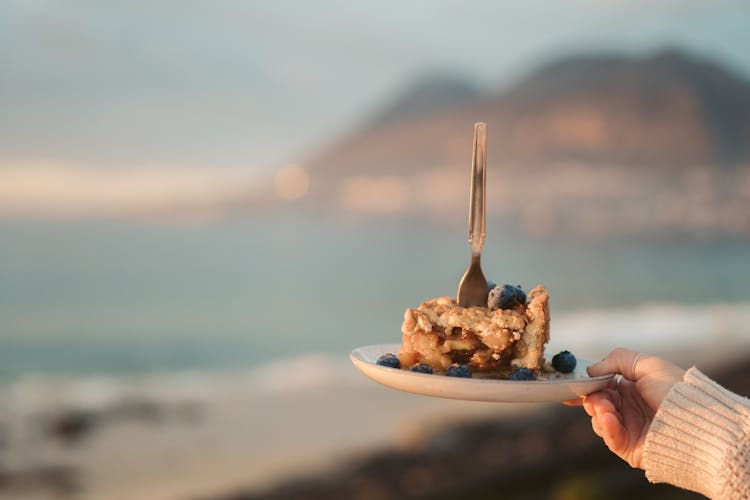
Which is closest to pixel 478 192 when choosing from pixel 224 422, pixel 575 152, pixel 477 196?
pixel 477 196

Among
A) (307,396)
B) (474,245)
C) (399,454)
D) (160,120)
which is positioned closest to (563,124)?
(160,120)

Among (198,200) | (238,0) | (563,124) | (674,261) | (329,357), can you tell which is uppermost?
(238,0)

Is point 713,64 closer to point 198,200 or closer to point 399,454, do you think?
point 198,200

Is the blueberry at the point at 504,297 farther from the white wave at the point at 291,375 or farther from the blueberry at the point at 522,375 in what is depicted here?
the white wave at the point at 291,375

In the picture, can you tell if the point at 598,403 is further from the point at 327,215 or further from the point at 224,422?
the point at 327,215

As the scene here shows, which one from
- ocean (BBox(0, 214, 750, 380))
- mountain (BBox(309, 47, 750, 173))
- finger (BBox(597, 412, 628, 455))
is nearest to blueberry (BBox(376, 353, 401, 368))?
finger (BBox(597, 412, 628, 455))

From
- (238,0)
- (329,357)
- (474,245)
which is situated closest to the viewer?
(474,245)

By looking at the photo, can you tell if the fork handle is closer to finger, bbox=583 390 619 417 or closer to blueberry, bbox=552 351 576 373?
blueberry, bbox=552 351 576 373
